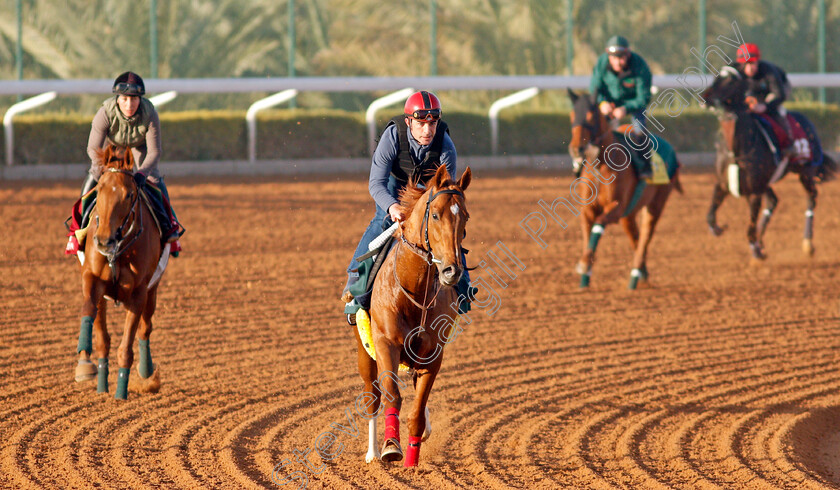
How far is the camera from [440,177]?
203 inches

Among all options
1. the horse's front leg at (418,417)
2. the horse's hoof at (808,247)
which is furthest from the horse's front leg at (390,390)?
the horse's hoof at (808,247)

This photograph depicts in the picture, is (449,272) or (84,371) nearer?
(449,272)

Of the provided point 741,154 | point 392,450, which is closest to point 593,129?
point 741,154

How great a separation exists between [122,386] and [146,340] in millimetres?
606

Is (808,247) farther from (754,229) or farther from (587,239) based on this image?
(587,239)

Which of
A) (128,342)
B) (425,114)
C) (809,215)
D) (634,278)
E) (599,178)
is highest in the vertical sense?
(425,114)

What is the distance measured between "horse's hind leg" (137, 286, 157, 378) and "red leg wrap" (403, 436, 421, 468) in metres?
2.76

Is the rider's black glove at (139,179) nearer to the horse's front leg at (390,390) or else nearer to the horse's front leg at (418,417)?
the horse's front leg at (390,390)

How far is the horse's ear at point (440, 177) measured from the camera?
16.9 ft

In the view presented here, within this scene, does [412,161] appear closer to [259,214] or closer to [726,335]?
Result: [726,335]

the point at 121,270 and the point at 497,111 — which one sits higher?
the point at 497,111

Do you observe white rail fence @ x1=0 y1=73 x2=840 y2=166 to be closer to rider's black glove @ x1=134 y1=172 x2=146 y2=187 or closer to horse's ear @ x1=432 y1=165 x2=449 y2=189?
rider's black glove @ x1=134 y1=172 x2=146 y2=187

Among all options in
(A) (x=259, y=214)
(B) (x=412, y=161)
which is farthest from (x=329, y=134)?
(B) (x=412, y=161)

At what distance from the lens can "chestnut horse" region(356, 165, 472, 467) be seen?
207 inches
